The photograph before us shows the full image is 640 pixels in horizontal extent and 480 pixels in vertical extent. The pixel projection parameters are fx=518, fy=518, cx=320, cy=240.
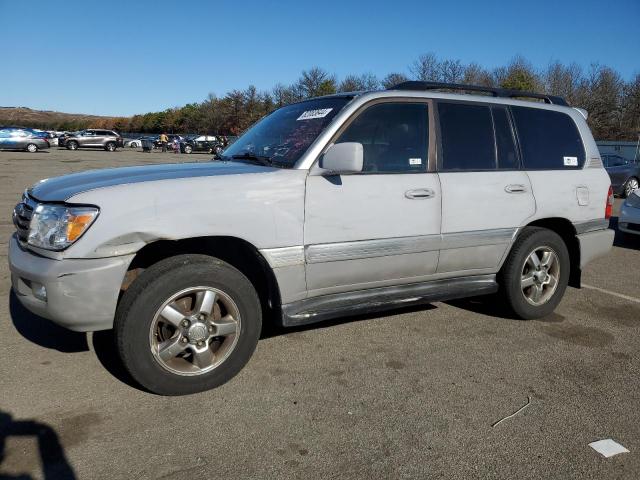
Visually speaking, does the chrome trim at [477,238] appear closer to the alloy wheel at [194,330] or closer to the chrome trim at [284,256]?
the chrome trim at [284,256]

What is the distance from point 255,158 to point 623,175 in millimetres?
14763

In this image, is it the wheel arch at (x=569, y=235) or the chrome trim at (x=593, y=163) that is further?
the chrome trim at (x=593, y=163)

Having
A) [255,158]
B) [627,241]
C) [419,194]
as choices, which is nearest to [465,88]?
[419,194]

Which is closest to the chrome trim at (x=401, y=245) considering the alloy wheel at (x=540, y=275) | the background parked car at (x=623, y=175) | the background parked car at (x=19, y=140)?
the alloy wheel at (x=540, y=275)

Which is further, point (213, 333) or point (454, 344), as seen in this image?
point (454, 344)

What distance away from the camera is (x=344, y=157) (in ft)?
10.7

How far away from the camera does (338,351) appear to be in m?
3.87

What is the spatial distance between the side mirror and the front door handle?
558 millimetres

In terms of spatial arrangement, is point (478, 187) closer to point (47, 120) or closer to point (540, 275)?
point (540, 275)

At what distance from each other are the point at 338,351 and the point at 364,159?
1429 millimetres

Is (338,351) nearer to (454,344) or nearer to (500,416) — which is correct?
(454,344)

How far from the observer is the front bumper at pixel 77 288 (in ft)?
9.23

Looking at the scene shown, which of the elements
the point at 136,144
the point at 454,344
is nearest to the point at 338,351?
the point at 454,344

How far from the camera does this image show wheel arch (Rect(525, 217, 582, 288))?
4637 mm
